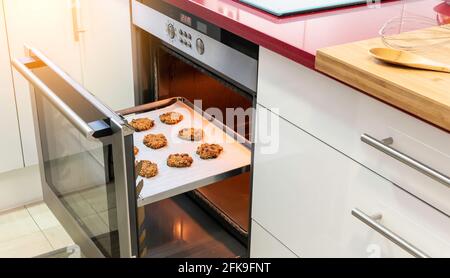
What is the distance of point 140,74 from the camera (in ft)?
6.07

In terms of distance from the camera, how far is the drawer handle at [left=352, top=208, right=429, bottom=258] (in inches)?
40.4

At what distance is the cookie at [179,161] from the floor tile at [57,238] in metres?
0.65

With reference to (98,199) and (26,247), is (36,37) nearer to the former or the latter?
(26,247)

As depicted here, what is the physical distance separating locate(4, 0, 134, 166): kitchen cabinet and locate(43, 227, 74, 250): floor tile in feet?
0.80

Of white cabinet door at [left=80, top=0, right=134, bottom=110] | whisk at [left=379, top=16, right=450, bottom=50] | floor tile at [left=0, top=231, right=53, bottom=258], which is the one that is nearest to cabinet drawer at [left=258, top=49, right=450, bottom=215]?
whisk at [left=379, top=16, right=450, bottom=50]

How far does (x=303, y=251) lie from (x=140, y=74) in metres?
0.82

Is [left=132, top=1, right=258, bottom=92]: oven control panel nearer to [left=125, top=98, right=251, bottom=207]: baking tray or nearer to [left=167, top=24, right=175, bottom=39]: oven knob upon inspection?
[left=167, top=24, right=175, bottom=39]: oven knob

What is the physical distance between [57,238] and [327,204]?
112 centimetres

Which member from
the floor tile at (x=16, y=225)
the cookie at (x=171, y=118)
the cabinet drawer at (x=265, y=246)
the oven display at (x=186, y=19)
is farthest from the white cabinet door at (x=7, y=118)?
the cabinet drawer at (x=265, y=246)

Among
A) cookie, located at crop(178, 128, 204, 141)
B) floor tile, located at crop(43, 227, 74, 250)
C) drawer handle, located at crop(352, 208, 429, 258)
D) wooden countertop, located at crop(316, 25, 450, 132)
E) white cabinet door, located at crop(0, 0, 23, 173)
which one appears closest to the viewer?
wooden countertop, located at crop(316, 25, 450, 132)

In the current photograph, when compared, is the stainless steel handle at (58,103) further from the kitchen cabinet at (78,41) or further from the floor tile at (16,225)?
the floor tile at (16,225)

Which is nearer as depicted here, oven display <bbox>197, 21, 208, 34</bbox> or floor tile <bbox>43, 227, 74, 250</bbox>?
oven display <bbox>197, 21, 208, 34</bbox>

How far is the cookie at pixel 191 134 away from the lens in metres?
1.65

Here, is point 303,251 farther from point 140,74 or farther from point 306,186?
point 140,74
